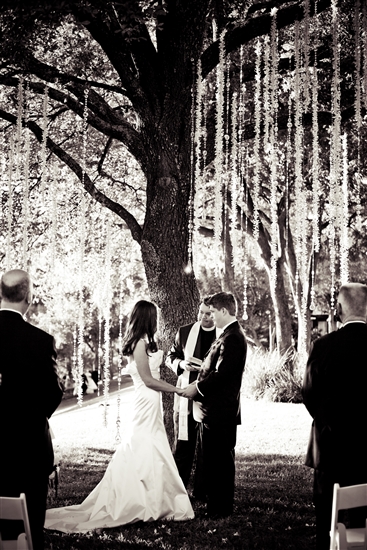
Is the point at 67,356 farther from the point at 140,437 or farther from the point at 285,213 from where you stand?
the point at 140,437

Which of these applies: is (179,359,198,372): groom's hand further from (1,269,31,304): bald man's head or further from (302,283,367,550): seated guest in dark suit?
(1,269,31,304): bald man's head

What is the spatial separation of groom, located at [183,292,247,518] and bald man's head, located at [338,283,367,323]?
1.73 metres

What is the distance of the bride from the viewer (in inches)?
227

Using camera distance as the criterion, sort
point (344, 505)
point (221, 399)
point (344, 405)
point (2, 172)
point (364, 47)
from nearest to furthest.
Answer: point (344, 505), point (344, 405), point (221, 399), point (364, 47), point (2, 172)

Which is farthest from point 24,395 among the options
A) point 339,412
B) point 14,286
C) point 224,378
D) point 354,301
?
point 224,378

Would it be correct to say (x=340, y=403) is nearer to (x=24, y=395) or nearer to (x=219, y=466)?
(x=24, y=395)

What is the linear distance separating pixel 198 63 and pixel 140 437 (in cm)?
492

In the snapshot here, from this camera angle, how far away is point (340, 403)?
418 cm

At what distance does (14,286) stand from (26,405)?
0.74 metres

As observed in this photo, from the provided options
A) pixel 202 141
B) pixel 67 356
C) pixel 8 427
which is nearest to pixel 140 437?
pixel 8 427

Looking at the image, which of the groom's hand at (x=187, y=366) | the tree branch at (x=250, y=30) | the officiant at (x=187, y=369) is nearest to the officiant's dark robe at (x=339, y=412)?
the groom's hand at (x=187, y=366)

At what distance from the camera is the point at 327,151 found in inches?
519

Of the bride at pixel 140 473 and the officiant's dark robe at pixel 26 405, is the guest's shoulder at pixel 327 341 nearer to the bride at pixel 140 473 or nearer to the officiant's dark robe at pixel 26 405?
the officiant's dark robe at pixel 26 405

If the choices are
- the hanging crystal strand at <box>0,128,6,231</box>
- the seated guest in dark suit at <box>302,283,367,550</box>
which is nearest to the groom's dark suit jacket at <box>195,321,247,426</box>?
the seated guest in dark suit at <box>302,283,367,550</box>
